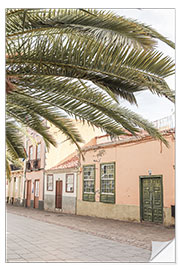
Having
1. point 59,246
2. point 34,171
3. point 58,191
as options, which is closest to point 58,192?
point 58,191

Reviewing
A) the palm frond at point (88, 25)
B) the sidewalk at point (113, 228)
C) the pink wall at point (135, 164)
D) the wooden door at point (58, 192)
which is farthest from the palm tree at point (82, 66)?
the pink wall at point (135, 164)

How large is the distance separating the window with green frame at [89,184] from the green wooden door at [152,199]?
1.30 m

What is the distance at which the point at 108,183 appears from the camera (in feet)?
25.0

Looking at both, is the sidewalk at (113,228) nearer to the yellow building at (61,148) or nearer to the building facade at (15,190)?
the building facade at (15,190)

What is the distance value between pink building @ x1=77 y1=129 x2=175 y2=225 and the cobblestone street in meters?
0.39

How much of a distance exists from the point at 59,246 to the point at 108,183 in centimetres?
349

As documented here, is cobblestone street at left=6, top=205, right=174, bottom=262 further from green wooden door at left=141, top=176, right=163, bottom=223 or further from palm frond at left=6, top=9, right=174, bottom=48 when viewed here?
palm frond at left=6, top=9, right=174, bottom=48

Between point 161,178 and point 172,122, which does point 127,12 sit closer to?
point 172,122

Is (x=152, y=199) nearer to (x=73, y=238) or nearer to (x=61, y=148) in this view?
(x=73, y=238)

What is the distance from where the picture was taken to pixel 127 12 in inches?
136

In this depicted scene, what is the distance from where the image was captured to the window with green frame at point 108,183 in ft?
24.3
